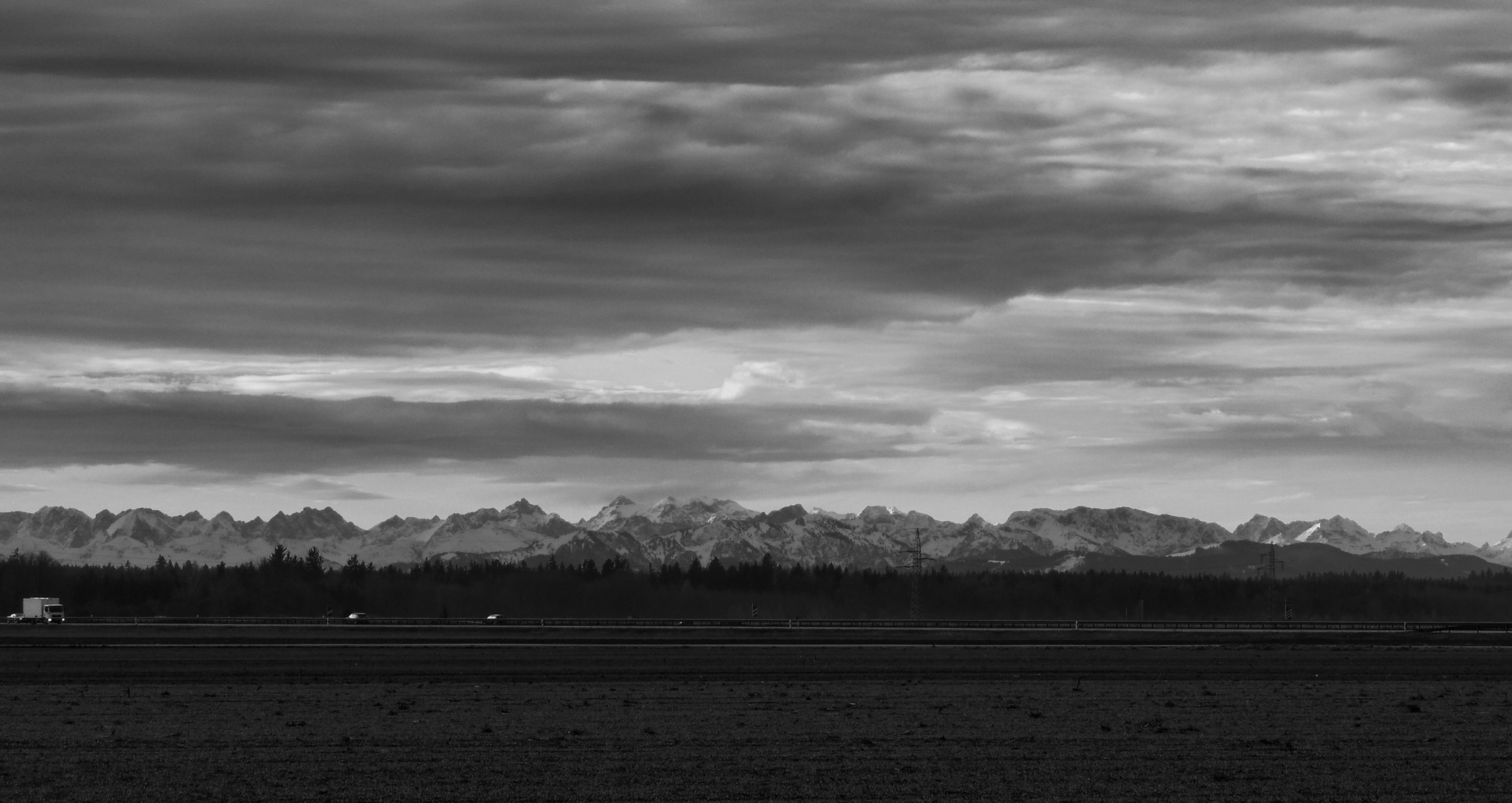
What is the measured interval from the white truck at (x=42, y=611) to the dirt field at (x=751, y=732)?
82.9m

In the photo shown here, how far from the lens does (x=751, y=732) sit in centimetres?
3300

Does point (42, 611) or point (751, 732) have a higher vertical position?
point (751, 732)

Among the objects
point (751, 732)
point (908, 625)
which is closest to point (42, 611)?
point (908, 625)

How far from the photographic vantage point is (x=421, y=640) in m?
87.5

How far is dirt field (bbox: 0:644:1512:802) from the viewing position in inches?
995

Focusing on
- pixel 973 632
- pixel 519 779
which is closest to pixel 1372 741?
pixel 519 779

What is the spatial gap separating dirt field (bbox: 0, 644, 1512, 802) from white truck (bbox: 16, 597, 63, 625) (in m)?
82.9

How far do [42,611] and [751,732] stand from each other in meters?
123

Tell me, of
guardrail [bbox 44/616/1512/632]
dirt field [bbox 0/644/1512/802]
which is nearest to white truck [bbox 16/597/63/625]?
guardrail [bbox 44/616/1512/632]

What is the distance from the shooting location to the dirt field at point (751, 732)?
2528 centimetres

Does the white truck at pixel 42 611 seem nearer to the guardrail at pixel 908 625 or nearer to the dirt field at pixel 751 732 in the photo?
the guardrail at pixel 908 625

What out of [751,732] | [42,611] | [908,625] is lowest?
[42,611]

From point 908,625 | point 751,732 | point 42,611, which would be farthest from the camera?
point 42,611

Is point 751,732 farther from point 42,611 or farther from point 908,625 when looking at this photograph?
point 42,611
